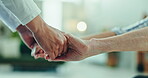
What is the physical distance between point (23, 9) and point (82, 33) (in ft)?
15.9

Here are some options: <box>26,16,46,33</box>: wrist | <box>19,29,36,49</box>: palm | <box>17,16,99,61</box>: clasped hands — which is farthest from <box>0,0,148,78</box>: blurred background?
<box>26,16,46,33</box>: wrist

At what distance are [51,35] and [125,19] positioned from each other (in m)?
4.22

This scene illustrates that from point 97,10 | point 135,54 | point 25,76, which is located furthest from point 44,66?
point 97,10

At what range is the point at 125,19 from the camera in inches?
200

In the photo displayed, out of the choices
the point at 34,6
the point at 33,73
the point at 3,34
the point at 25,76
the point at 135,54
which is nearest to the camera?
the point at 34,6

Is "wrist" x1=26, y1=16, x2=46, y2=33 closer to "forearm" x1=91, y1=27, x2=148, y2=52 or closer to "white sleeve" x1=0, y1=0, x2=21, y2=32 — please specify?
"white sleeve" x1=0, y1=0, x2=21, y2=32

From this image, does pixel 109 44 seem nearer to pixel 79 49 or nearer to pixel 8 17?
pixel 79 49

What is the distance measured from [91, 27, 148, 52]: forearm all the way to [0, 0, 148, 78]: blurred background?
106 inches

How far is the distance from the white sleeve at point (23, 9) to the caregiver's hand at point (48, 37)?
0.02m

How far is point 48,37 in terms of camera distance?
1.00 m

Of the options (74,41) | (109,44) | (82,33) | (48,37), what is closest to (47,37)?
(48,37)

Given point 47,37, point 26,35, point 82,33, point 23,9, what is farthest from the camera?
point 82,33

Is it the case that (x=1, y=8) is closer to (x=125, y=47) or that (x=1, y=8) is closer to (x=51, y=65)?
(x=125, y=47)

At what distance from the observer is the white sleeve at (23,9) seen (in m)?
0.86
